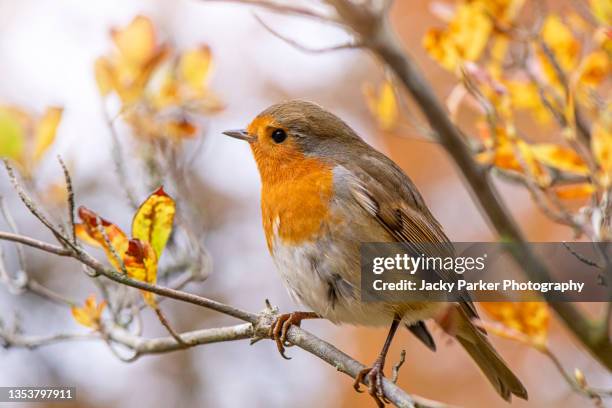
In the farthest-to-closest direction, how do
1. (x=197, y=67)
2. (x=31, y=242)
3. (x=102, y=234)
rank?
(x=197, y=67) < (x=102, y=234) < (x=31, y=242)

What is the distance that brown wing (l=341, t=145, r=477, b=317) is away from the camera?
2.99 metres

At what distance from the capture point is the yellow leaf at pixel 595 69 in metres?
2.77

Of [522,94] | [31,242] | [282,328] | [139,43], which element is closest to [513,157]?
[522,94]

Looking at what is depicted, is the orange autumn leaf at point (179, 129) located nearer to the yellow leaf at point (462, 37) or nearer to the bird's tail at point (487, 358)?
the yellow leaf at point (462, 37)

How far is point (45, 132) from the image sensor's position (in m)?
2.52

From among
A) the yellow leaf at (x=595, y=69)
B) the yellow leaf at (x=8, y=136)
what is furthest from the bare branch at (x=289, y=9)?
the yellow leaf at (x=595, y=69)

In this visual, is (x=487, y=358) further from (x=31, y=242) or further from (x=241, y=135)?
(x=31, y=242)

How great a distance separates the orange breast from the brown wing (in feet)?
0.39

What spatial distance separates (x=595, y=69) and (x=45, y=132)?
1838 mm

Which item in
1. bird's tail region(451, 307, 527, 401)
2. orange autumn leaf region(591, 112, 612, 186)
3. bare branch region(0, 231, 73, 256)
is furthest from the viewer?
bird's tail region(451, 307, 527, 401)

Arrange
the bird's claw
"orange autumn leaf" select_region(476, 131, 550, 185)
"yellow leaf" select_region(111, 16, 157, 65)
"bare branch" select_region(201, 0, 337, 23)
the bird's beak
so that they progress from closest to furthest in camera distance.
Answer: "bare branch" select_region(201, 0, 337, 23), "orange autumn leaf" select_region(476, 131, 550, 185), the bird's claw, "yellow leaf" select_region(111, 16, 157, 65), the bird's beak

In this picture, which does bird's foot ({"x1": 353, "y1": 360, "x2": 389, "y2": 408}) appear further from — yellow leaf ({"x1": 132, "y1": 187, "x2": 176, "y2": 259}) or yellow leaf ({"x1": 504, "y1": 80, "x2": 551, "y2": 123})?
yellow leaf ({"x1": 504, "y1": 80, "x2": 551, "y2": 123})

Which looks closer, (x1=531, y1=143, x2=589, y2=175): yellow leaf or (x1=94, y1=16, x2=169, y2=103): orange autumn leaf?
(x1=531, y1=143, x2=589, y2=175): yellow leaf

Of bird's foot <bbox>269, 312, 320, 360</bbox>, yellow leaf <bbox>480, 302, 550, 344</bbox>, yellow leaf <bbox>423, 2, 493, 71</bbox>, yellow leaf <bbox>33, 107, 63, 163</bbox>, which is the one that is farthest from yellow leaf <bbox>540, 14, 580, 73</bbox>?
yellow leaf <bbox>33, 107, 63, 163</bbox>
